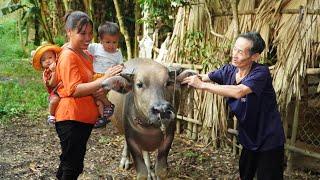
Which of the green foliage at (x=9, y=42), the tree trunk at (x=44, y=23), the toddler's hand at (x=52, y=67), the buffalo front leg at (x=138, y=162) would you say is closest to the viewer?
the toddler's hand at (x=52, y=67)

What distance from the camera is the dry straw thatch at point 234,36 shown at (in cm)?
436

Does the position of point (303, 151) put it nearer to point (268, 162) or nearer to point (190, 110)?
point (268, 162)

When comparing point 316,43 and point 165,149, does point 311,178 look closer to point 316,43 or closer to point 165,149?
point 316,43

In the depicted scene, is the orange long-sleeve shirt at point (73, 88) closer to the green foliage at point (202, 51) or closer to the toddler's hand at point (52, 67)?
the toddler's hand at point (52, 67)

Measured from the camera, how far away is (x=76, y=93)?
2.96m

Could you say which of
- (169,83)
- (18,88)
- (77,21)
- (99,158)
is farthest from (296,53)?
(18,88)

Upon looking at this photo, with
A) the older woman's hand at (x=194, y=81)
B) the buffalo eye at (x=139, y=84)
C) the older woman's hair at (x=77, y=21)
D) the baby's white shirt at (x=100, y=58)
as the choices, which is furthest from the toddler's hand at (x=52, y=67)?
the older woman's hand at (x=194, y=81)

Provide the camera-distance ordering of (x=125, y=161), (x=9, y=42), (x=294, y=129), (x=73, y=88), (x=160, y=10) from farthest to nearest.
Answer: (x=9, y=42) < (x=160, y=10) < (x=125, y=161) < (x=294, y=129) < (x=73, y=88)

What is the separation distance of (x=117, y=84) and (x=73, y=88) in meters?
0.38

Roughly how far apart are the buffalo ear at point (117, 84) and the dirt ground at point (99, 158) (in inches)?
59.8

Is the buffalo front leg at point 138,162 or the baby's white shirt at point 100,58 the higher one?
the baby's white shirt at point 100,58

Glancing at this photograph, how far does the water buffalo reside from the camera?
123 inches

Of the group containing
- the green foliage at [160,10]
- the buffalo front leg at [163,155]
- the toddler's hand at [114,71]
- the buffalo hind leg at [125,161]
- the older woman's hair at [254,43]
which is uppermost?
the green foliage at [160,10]

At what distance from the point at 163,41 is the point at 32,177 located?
10.7 ft
